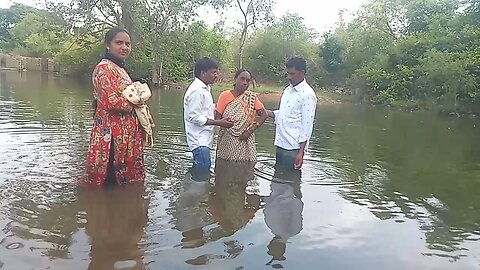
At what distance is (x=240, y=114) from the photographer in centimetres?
578

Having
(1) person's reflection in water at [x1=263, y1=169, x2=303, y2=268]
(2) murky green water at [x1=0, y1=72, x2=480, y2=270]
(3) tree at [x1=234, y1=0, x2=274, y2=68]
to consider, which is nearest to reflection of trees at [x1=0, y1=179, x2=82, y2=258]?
(2) murky green water at [x1=0, y1=72, x2=480, y2=270]

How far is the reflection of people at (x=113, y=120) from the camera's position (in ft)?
14.6

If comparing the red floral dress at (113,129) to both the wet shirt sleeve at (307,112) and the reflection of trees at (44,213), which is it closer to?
the reflection of trees at (44,213)

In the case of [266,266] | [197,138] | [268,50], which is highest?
[268,50]

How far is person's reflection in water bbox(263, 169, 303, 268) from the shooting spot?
378cm

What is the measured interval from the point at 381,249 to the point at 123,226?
1960 millimetres

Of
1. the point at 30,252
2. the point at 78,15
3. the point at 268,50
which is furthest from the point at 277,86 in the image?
→ the point at 30,252

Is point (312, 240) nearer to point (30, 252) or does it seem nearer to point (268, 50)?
point (30, 252)

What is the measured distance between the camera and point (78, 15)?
28.2 metres

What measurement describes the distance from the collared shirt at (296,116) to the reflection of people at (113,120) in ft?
4.80

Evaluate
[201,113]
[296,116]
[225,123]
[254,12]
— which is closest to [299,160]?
[296,116]

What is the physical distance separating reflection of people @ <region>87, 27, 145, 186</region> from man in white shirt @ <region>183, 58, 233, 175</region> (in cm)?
65

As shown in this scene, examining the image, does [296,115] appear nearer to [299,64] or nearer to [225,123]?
[299,64]

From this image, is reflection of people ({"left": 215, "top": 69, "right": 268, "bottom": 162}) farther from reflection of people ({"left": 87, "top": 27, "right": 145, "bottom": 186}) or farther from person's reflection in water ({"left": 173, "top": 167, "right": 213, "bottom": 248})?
reflection of people ({"left": 87, "top": 27, "right": 145, "bottom": 186})
